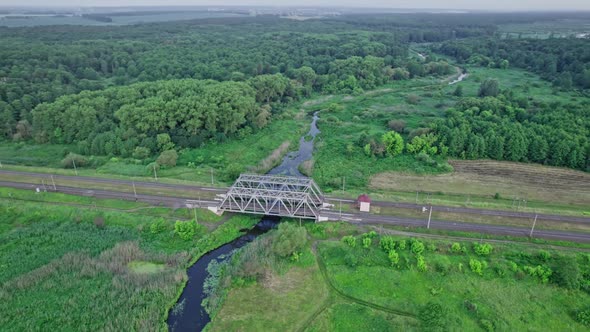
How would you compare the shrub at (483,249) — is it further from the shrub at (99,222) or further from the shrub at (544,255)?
the shrub at (99,222)

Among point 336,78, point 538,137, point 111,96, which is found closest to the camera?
point 538,137

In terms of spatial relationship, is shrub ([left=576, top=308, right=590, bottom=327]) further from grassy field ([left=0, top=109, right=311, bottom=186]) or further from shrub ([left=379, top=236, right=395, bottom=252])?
grassy field ([left=0, top=109, right=311, bottom=186])

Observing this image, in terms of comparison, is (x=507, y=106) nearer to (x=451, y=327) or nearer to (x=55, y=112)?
(x=451, y=327)

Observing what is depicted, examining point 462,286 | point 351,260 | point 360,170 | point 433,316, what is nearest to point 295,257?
point 351,260

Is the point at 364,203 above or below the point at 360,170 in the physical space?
above

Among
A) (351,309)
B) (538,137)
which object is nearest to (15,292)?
(351,309)

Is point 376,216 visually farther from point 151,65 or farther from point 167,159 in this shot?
point 151,65
